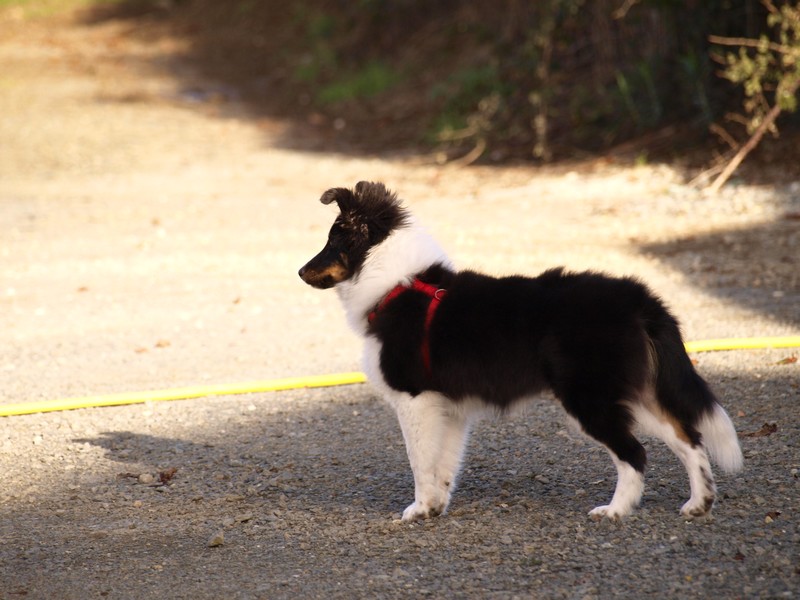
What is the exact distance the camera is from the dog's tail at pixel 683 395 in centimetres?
438

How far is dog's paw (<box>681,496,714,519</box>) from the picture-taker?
14.4ft

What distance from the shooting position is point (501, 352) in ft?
14.8

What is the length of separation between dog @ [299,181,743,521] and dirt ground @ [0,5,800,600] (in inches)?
11.8

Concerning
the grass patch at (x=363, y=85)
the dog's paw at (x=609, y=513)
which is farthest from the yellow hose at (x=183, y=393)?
the grass patch at (x=363, y=85)

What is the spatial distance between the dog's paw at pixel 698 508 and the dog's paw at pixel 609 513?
0.81ft

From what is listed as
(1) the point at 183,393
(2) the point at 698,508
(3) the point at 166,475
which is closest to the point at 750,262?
(1) the point at 183,393

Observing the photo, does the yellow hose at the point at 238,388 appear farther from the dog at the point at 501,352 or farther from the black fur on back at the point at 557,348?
the black fur on back at the point at 557,348

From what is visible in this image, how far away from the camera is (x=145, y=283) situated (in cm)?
1030

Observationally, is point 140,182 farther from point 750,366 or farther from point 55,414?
point 750,366

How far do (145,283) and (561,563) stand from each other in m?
7.10

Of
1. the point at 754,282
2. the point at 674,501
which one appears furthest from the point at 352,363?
the point at 754,282

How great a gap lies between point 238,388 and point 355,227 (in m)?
2.35

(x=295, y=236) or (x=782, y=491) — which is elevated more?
(x=782, y=491)

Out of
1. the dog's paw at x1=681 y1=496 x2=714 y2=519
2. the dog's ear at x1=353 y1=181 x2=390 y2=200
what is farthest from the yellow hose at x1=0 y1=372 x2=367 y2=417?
the dog's paw at x1=681 y1=496 x2=714 y2=519
